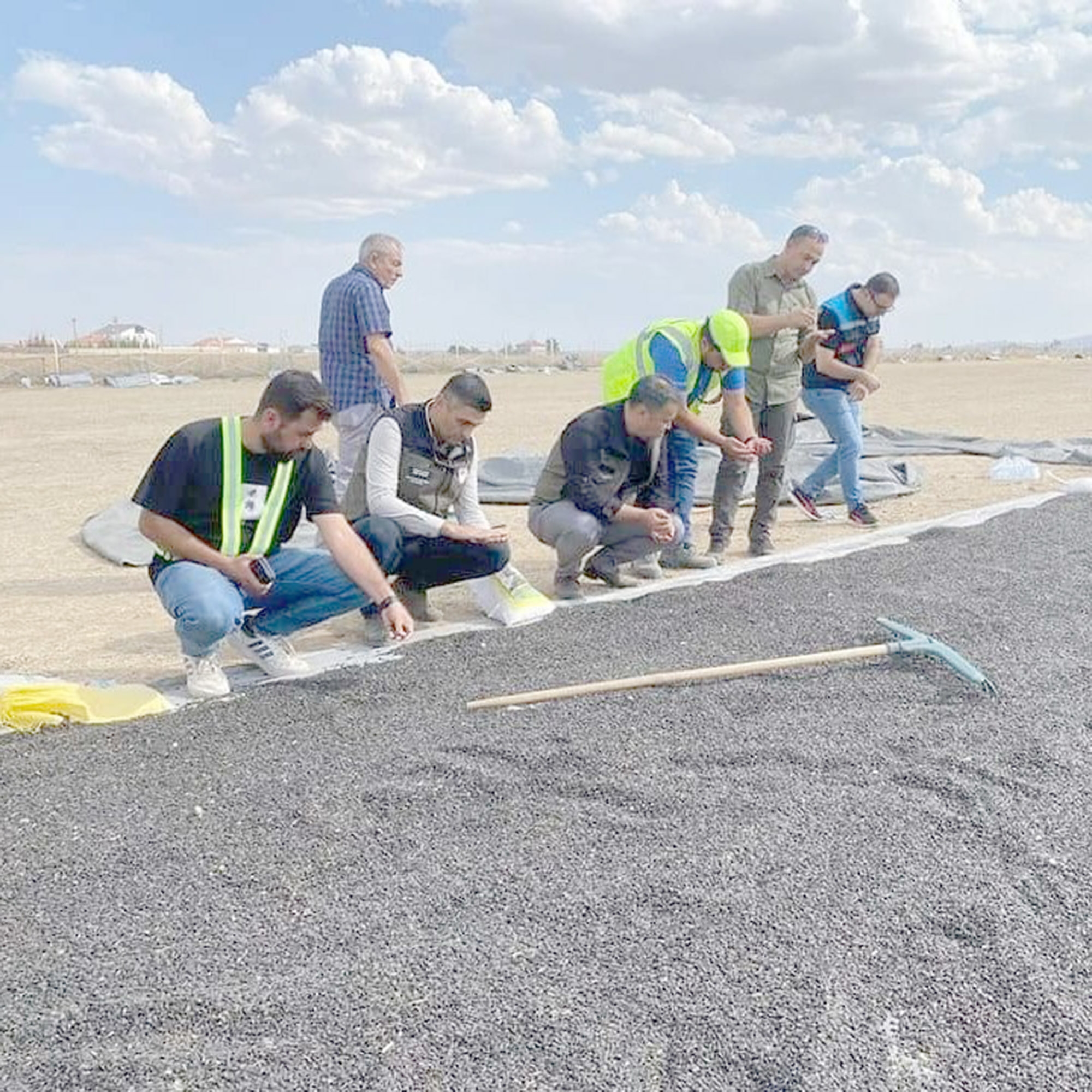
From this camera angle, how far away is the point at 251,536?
126 inches

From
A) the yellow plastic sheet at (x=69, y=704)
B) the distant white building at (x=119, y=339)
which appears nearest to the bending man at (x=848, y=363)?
the yellow plastic sheet at (x=69, y=704)

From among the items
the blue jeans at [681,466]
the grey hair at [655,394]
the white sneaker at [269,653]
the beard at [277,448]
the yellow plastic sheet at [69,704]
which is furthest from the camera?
the blue jeans at [681,466]

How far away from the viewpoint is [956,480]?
745 centimetres

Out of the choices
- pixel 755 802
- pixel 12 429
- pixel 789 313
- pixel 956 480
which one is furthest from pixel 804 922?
pixel 12 429

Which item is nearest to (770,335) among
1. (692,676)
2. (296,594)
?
(692,676)

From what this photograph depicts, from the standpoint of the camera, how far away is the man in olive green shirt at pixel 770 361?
469 cm

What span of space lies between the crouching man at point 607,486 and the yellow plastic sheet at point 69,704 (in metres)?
1.56

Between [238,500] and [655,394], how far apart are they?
57.1 inches

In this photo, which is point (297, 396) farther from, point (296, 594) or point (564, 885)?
point (564, 885)

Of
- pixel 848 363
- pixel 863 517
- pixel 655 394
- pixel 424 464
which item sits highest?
pixel 848 363

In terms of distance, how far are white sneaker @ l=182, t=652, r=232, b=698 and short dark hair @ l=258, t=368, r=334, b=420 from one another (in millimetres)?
714

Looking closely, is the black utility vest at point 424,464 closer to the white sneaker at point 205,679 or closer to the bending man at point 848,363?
the white sneaker at point 205,679

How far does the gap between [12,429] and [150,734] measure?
10.8m

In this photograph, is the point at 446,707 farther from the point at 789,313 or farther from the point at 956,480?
the point at 956,480
